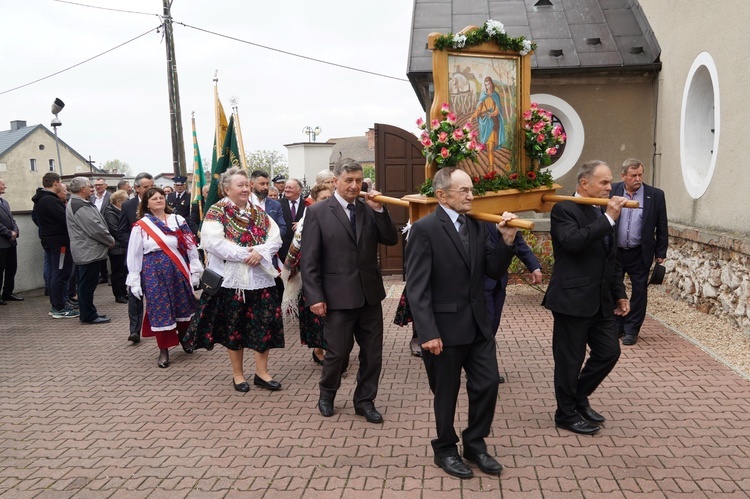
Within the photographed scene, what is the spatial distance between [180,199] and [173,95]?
15.2 ft

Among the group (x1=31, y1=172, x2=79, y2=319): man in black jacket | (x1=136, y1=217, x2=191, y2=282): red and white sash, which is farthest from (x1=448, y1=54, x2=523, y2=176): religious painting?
(x1=31, y1=172, x2=79, y2=319): man in black jacket

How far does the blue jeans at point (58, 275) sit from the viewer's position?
32.4 feet

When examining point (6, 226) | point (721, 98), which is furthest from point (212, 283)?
point (6, 226)

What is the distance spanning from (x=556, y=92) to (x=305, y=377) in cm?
719

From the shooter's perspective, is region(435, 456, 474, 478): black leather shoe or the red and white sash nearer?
region(435, 456, 474, 478): black leather shoe

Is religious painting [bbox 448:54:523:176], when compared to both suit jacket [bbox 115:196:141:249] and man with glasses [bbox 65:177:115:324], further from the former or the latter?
suit jacket [bbox 115:196:141:249]

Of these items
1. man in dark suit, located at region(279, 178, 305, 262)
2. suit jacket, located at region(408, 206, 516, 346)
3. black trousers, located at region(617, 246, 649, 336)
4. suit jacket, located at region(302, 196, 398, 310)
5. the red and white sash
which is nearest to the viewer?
suit jacket, located at region(408, 206, 516, 346)

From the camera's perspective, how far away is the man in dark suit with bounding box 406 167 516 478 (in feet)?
13.0

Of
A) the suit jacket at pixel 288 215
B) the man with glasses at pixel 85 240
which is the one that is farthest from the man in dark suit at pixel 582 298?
the man with glasses at pixel 85 240

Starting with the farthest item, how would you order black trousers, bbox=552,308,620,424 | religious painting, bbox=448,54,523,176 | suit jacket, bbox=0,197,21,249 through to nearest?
suit jacket, bbox=0,197,21,249 < religious painting, bbox=448,54,523,176 < black trousers, bbox=552,308,620,424

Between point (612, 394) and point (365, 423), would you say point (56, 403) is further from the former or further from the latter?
point (612, 394)

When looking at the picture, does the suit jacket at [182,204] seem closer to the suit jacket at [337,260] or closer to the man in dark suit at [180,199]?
the man in dark suit at [180,199]

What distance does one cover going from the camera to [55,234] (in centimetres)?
994

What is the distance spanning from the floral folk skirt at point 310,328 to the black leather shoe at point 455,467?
249cm
